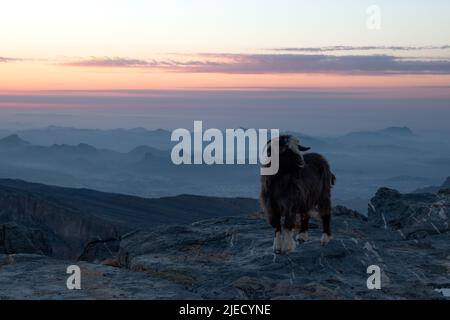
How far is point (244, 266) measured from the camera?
43.0 feet

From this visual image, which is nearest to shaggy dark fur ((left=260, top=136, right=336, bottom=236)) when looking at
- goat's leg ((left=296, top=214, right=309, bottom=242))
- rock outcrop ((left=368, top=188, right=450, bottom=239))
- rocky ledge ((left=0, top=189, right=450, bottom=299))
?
goat's leg ((left=296, top=214, right=309, bottom=242))

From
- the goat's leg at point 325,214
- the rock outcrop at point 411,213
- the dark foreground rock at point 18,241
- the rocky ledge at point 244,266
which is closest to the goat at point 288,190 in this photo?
the goat's leg at point 325,214

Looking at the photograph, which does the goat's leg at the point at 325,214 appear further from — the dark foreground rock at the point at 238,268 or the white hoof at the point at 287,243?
the white hoof at the point at 287,243

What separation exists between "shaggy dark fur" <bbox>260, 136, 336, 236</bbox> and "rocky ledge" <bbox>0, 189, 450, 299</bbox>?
2.95 ft

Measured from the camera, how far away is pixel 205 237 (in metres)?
16.2

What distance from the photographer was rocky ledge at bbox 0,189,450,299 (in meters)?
11.1

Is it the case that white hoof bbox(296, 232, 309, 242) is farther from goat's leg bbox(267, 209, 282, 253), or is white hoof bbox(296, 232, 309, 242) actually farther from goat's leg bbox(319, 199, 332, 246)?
goat's leg bbox(267, 209, 282, 253)

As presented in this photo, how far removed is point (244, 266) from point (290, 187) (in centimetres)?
202

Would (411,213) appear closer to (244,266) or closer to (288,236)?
(288,236)

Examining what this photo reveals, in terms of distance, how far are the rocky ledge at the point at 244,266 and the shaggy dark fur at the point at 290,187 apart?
2.95 ft

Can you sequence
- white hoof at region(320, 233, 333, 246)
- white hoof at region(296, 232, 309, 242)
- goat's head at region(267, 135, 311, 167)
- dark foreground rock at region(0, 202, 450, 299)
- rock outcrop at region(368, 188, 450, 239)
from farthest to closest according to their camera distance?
rock outcrop at region(368, 188, 450, 239)
white hoof at region(296, 232, 309, 242)
white hoof at region(320, 233, 333, 246)
goat's head at region(267, 135, 311, 167)
dark foreground rock at region(0, 202, 450, 299)

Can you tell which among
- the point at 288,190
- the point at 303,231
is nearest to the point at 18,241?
the point at 303,231
